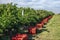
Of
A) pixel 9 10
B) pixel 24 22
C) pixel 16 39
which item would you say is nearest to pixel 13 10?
pixel 9 10

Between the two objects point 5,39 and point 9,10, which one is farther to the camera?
point 9,10

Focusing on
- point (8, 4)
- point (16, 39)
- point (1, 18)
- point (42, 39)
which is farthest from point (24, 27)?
point (16, 39)

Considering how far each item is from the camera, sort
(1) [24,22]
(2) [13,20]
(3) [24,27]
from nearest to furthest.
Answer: (2) [13,20]
(1) [24,22]
(3) [24,27]

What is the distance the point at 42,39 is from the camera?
31.5 metres

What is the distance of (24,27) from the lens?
40000 millimetres

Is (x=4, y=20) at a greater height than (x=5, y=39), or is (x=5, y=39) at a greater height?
(x=4, y=20)

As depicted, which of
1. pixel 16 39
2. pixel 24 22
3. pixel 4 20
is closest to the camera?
pixel 16 39

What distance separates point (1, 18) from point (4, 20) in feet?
1.73

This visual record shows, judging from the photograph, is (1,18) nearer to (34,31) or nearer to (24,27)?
(34,31)

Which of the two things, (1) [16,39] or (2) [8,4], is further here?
(2) [8,4]

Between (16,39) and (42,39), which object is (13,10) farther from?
(16,39)

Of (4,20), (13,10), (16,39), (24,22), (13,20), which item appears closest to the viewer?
(16,39)

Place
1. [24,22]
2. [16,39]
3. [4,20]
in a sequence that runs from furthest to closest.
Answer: [24,22]
[4,20]
[16,39]

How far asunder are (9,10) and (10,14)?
143cm
